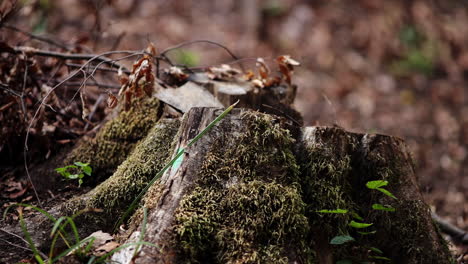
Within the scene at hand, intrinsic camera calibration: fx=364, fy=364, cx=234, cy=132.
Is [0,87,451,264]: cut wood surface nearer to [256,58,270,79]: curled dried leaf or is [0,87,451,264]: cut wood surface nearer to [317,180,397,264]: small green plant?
[317,180,397,264]: small green plant

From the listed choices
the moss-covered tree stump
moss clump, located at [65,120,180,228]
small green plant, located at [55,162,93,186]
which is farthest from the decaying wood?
small green plant, located at [55,162,93,186]

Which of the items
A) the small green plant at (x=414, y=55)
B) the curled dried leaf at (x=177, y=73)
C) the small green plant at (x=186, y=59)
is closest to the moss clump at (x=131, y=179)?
the curled dried leaf at (x=177, y=73)

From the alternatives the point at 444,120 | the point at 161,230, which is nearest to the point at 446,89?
the point at 444,120

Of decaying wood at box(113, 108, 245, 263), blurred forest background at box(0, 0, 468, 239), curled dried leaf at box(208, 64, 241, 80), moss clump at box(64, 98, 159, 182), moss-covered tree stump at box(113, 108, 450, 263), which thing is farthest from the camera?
blurred forest background at box(0, 0, 468, 239)

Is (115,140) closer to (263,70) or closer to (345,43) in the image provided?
(263,70)

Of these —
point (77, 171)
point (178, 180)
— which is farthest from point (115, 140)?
point (178, 180)
